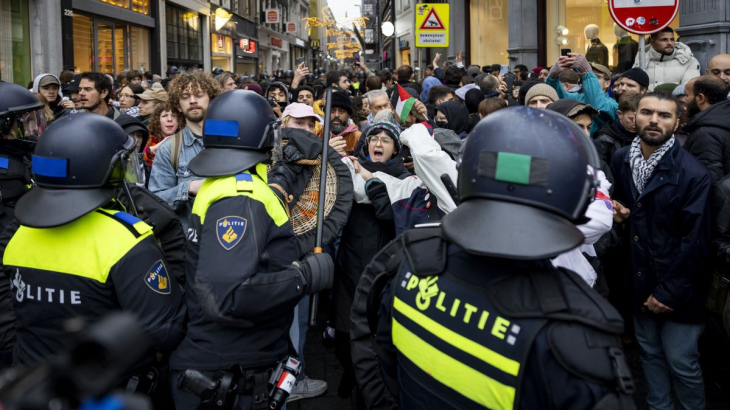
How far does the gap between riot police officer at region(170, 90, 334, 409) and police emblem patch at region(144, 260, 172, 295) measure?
0.39 ft

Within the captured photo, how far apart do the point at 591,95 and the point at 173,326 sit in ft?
13.8

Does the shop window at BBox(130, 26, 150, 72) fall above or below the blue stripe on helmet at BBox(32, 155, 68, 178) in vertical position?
above

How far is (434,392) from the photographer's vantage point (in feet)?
5.73

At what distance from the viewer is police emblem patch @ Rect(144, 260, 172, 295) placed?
2.43m

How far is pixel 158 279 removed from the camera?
97.3 inches

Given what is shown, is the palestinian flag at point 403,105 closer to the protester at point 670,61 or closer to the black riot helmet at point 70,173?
the black riot helmet at point 70,173

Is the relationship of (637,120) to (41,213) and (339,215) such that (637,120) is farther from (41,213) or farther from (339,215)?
(41,213)

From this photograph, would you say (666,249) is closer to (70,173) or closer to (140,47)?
(70,173)

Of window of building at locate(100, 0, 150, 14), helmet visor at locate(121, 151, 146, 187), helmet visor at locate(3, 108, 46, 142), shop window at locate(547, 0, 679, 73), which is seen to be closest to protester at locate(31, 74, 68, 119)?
helmet visor at locate(3, 108, 46, 142)

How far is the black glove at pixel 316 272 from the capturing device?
2.73 m

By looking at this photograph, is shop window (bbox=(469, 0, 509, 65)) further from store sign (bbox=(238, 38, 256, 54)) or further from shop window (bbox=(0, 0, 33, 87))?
store sign (bbox=(238, 38, 256, 54))

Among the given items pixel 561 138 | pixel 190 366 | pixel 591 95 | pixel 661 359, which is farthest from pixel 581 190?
pixel 591 95

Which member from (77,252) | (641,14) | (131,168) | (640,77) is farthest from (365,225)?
(641,14)

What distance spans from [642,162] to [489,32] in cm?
1776
